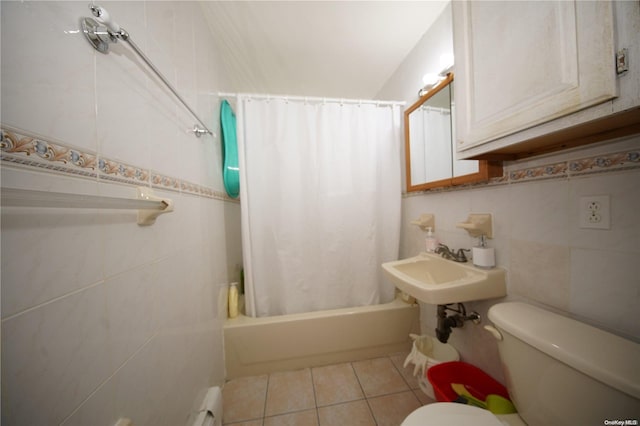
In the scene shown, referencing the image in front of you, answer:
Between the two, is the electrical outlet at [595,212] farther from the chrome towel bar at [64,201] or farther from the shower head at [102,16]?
the shower head at [102,16]

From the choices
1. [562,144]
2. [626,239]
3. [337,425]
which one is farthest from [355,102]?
[337,425]

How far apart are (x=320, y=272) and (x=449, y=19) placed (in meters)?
1.72

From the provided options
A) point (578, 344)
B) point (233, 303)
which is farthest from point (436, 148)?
point (233, 303)

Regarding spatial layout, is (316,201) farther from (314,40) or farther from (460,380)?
(460,380)

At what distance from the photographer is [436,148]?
1.24 m

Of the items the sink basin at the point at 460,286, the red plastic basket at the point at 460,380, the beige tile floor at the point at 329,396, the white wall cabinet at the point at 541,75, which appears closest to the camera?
the white wall cabinet at the point at 541,75

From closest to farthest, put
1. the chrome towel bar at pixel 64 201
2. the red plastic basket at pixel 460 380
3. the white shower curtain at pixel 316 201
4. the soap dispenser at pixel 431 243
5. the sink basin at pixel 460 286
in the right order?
the chrome towel bar at pixel 64 201 < the sink basin at pixel 460 286 < the red plastic basket at pixel 460 380 < the soap dispenser at pixel 431 243 < the white shower curtain at pixel 316 201

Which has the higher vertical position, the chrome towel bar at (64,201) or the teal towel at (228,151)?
the teal towel at (228,151)

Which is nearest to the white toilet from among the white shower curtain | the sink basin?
the sink basin

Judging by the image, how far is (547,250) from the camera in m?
0.72

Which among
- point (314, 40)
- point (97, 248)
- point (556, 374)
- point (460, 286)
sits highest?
point (314, 40)

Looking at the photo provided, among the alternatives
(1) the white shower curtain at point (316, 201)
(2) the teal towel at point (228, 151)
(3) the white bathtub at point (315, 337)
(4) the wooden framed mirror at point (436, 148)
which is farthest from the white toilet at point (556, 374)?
(2) the teal towel at point (228, 151)

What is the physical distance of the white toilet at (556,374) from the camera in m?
0.44

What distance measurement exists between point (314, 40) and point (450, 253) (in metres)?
1.58
